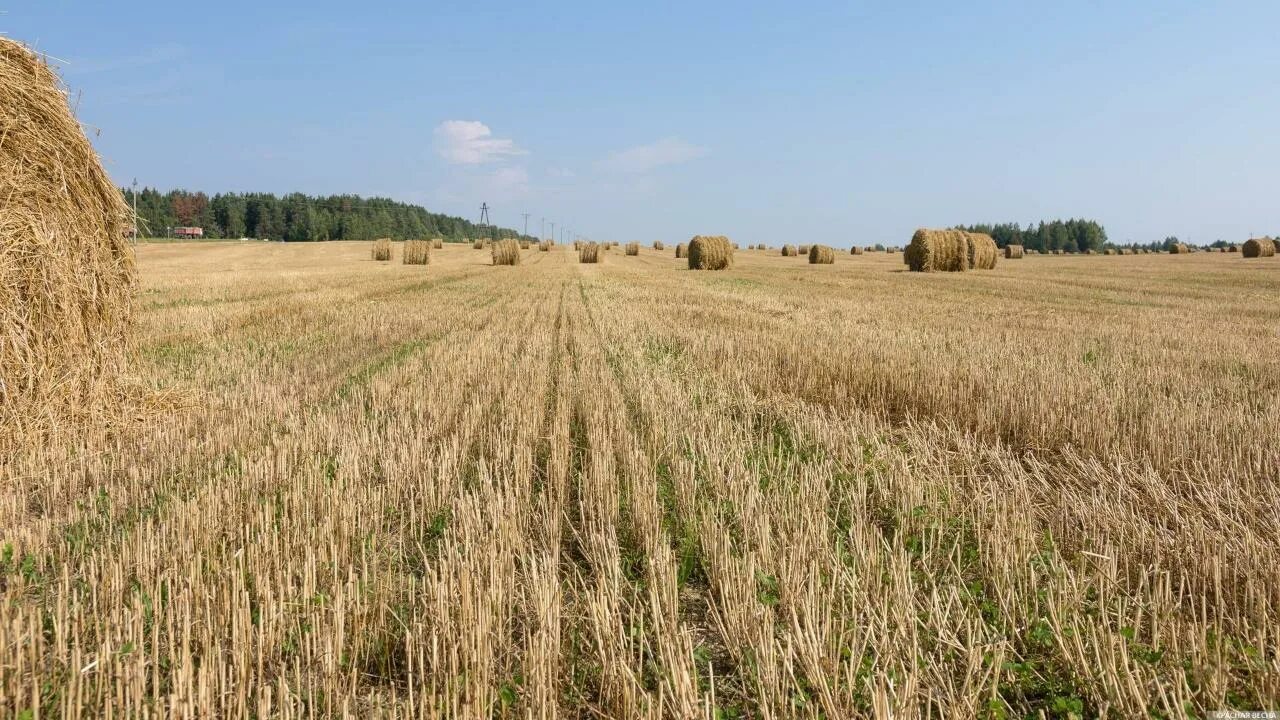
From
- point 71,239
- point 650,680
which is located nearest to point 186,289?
point 71,239

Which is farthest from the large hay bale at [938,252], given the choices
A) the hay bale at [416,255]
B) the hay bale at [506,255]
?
the hay bale at [416,255]

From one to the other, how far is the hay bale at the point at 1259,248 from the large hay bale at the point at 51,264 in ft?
190

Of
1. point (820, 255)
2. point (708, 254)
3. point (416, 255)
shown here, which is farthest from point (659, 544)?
point (820, 255)

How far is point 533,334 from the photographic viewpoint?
10.8 m

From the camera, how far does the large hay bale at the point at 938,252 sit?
3416 cm

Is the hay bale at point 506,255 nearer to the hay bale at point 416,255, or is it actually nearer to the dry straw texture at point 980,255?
the hay bale at point 416,255

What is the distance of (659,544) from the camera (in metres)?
3.19

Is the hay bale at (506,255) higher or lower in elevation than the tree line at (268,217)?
lower

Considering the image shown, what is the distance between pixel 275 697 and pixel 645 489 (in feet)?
6.43

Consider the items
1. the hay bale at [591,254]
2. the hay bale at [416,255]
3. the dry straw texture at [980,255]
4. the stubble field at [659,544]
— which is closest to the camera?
the stubble field at [659,544]

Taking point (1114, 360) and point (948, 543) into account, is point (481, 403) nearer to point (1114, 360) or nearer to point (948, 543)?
point (948, 543)

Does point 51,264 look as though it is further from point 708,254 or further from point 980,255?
point 980,255

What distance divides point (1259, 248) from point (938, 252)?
89.0 ft

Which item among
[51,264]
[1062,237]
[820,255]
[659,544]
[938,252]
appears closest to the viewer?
[659,544]
